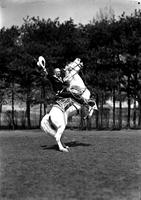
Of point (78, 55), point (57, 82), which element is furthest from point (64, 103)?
point (78, 55)

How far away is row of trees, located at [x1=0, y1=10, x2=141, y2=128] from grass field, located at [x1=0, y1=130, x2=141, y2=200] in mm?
19902

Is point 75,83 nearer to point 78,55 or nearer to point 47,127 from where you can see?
point 47,127

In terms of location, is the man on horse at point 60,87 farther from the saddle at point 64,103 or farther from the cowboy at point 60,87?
the saddle at point 64,103

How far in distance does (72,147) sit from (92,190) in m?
7.98

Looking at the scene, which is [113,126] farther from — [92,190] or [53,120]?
[92,190]

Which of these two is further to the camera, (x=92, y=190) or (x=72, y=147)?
(x=72, y=147)

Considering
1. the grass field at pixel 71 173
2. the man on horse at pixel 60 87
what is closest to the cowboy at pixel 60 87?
the man on horse at pixel 60 87

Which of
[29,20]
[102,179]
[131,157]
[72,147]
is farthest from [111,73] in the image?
[102,179]

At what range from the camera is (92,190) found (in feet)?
31.5

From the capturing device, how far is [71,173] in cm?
1170

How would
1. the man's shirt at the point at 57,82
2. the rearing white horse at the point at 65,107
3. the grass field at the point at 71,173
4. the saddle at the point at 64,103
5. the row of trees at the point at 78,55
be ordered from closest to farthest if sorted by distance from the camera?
1. the grass field at the point at 71,173
2. the rearing white horse at the point at 65,107
3. the saddle at the point at 64,103
4. the man's shirt at the point at 57,82
5. the row of trees at the point at 78,55

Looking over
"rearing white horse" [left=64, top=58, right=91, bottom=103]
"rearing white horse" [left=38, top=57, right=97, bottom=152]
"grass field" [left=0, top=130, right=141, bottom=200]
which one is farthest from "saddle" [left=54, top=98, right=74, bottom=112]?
"grass field" [left=0, top=130, right=141, bottom=200]

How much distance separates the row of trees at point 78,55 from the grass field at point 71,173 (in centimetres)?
1990

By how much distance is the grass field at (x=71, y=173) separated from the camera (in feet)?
30.6
